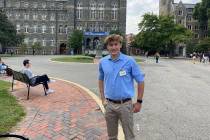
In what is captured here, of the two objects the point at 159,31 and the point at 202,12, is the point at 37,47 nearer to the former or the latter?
the point at 159,31

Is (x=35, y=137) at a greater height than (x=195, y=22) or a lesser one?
lesser

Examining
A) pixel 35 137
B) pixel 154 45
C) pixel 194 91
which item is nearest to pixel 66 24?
pixel 154 45

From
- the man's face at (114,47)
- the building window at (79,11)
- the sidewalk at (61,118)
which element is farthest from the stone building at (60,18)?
the man's face at (114,47)

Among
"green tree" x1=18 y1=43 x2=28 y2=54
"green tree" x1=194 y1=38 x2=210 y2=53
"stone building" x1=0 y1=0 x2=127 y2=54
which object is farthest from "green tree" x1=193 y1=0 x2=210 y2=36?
"green tree" x1=18 y1=43 x2=28 y2=54

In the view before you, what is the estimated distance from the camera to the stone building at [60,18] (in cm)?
11481

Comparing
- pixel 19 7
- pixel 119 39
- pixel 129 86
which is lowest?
pixel 129 86

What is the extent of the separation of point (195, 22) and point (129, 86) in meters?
122

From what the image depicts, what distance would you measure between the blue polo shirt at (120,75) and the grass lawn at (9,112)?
3.12m

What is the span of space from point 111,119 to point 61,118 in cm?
369

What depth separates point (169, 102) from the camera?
43.8ft

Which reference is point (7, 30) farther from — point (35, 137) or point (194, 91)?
point (35, 137)

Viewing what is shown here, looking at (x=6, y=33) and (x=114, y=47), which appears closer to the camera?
(x=114, y=47)

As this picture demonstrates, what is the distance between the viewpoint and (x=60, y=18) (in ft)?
380

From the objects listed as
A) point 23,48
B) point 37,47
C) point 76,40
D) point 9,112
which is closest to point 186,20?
point 76,40
